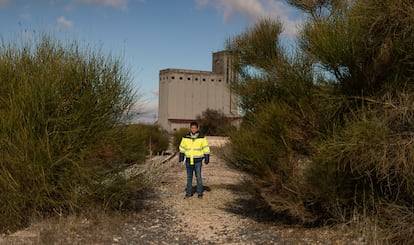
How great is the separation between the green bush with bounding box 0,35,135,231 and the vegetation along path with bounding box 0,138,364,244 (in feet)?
1.69

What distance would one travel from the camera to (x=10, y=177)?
27.4ft

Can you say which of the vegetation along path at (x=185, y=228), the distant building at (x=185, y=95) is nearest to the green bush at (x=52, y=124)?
the vegetation along path at (x=185, y=228)

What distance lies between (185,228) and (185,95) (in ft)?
210

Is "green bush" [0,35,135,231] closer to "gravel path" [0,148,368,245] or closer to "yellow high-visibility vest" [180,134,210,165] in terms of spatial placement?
"gravel path" [0,148,368,245]

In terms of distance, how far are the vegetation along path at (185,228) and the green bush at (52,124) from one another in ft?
1.69

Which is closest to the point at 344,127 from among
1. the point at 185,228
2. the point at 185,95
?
the point at 185,228

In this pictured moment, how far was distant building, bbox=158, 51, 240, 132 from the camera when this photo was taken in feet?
235

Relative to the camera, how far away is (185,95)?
73188 millimetres

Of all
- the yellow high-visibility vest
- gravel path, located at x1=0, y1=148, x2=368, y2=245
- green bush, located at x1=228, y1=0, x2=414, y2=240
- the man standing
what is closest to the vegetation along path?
gravel path, located at x1=0, y1=148, x2=368, y2=245

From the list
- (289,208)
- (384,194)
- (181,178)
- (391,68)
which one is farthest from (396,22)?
(181,178)

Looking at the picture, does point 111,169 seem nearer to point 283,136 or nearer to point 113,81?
point 113,81

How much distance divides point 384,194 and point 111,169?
4936mm

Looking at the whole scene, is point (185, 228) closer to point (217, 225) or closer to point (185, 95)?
point (217, 225)

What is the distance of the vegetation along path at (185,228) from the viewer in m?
7.89
